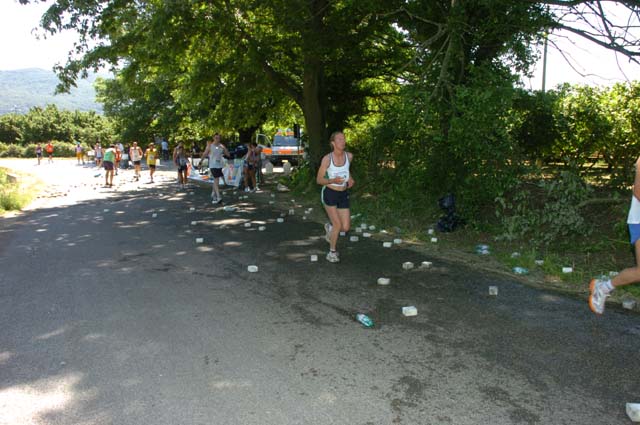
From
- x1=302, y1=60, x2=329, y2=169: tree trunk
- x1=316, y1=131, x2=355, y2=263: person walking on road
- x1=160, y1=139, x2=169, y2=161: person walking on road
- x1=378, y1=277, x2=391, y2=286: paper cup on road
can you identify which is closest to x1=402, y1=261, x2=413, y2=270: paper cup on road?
x1=378, y1=277, x2=391, y2=286: paper cup on road

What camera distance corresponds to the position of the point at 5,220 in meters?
12.9

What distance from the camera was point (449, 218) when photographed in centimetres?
1002

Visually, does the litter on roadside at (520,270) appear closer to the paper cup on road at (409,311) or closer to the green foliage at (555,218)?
the green foliage at (555,218)

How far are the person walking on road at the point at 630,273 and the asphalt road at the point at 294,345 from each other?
0.23 metres

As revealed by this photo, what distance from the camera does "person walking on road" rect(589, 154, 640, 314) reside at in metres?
4.64

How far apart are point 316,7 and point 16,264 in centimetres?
1026

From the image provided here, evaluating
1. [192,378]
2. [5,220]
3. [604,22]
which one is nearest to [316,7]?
[604,22]

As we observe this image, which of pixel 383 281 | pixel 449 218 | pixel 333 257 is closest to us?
pixel 383 281

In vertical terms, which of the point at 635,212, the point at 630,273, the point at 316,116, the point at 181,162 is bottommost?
the point at 630,273

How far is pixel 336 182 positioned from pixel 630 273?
13.4 ft

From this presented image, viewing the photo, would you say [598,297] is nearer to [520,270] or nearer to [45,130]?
[520,270]

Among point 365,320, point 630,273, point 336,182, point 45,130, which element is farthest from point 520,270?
point 45,130

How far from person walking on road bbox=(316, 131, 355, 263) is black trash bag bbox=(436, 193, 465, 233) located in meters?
2.89

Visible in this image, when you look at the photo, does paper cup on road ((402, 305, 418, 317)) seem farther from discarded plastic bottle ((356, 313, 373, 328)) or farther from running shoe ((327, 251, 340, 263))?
running shoe ((327, 251, 340, 263))
